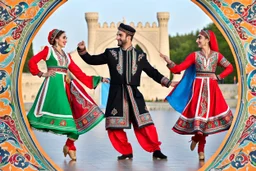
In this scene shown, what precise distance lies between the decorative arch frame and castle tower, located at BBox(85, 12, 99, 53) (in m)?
46.3

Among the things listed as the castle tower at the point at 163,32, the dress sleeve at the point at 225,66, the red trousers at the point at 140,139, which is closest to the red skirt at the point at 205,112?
the dress sleeve at the point at 225,66

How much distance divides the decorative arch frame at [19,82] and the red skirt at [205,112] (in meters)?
1.25

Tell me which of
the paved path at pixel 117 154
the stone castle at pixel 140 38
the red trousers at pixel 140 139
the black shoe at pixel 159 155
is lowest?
the paved path at pixel 117 154

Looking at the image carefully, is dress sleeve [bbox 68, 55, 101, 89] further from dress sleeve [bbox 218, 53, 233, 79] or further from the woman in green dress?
dress sleeve [bbox 218, 53, 233, 79]

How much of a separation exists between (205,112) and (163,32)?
151 ft

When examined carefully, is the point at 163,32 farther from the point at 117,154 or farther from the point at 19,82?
the point at 19,82

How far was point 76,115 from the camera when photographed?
7.93m

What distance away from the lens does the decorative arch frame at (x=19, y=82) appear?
6.34 metres

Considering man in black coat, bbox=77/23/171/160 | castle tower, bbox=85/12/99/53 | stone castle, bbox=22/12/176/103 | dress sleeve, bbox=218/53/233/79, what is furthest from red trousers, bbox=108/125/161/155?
castle tower, bbox=85/12/99/53

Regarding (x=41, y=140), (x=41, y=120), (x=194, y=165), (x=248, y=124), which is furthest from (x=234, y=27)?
(x=41, y=140)

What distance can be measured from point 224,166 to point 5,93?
6.77 ft

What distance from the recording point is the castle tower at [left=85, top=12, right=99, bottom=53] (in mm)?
52719

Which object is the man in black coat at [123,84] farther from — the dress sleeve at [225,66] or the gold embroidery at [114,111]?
the dress sleeve at [225,66]

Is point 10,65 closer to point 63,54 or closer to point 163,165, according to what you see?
point 63,54
